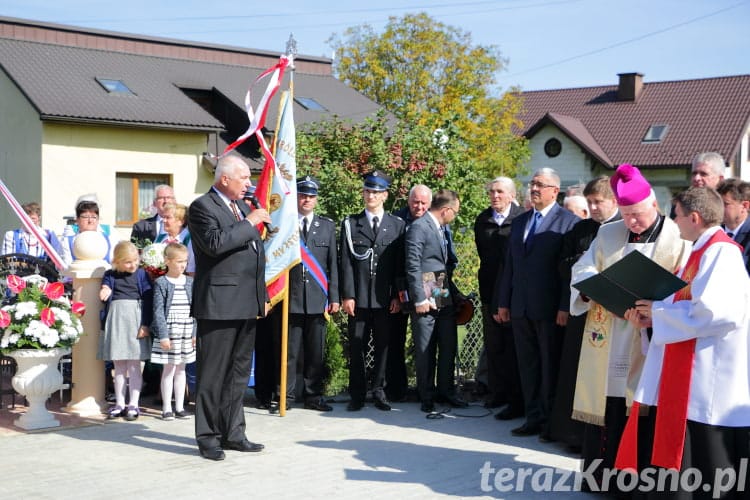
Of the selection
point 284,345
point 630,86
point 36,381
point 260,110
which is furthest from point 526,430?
point 630,86

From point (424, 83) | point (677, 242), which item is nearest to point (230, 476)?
point (677, 242)

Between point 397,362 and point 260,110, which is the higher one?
point 260,110

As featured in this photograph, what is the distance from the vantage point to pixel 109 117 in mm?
22359

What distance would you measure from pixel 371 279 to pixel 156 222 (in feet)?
7.70

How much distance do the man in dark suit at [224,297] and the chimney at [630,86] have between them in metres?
40.3

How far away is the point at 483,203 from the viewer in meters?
13.8

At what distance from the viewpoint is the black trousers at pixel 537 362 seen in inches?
287

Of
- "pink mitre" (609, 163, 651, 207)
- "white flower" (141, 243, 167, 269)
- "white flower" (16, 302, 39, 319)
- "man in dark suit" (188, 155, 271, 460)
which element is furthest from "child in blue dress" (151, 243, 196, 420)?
"pink mitre" (609, 163, 651, 207)

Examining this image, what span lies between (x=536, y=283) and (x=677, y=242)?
1953 millimetres

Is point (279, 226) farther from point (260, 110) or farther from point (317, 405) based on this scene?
point (317, 405)

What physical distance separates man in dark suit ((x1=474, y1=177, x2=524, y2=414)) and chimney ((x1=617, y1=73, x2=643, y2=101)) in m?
37.6

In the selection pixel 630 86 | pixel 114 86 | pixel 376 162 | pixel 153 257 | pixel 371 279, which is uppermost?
pixel 630 86

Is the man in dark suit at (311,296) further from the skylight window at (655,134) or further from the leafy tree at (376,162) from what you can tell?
the skylight window at (655,134)

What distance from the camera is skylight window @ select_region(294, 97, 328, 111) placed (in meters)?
26.6
